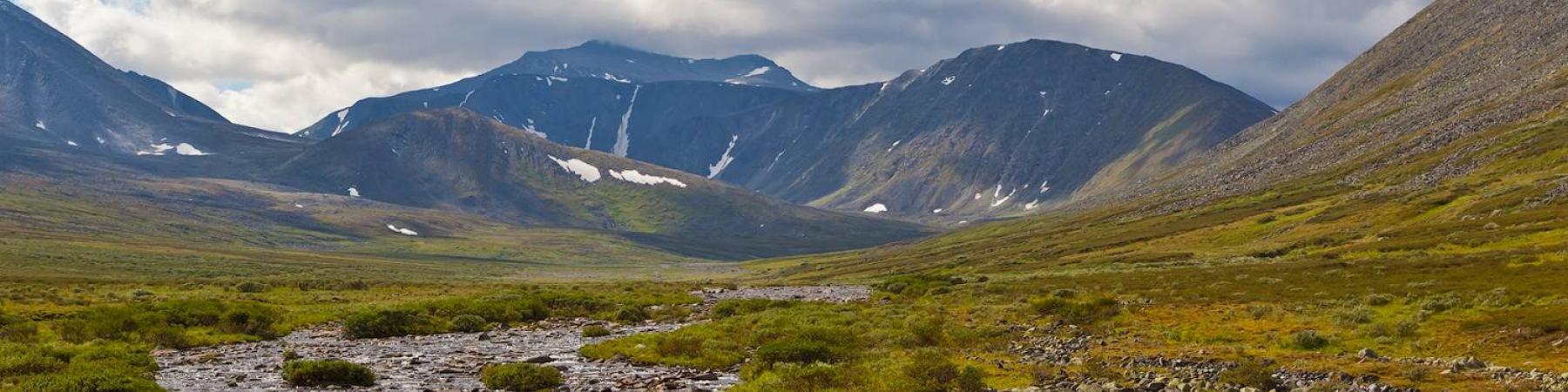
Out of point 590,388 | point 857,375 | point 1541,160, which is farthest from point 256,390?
point 1541,160

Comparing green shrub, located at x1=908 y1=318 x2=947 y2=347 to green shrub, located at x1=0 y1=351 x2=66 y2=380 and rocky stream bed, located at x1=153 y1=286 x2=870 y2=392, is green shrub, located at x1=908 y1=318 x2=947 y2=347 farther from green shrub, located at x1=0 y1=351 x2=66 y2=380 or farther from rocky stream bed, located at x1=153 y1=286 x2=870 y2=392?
green shrub, located at x1=0 y1=351 x2=66 y2=380

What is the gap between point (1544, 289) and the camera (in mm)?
43969

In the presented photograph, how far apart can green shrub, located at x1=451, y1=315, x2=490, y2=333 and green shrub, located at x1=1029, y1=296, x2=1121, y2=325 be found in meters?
31.1

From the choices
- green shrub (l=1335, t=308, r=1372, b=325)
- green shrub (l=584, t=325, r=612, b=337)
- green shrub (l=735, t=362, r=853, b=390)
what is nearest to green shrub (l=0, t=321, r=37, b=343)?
green shrub (l=584, t=325, r=612, b=337)

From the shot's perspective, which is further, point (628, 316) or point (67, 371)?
point (628, 316)

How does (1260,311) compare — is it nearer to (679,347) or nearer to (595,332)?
(679,347)

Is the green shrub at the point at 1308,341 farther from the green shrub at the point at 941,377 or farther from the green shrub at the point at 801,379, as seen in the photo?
the green shrub at the point at 801,379

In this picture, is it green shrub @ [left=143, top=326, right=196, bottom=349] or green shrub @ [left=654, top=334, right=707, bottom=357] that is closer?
green shrub @ [left=654, top=334, right=707, bottom=357]

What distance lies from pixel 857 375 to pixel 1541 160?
130898 mm

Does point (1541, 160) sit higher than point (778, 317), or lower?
higher

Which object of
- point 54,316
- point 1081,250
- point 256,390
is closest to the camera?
point 256,390

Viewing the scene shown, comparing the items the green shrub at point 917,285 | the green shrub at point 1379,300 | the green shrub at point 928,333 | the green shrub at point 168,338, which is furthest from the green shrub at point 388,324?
the green shrub at point 1379,300

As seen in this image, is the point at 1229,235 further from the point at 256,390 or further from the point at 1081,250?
the point at 256,390

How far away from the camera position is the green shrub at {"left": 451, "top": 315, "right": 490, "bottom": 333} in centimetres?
5525
